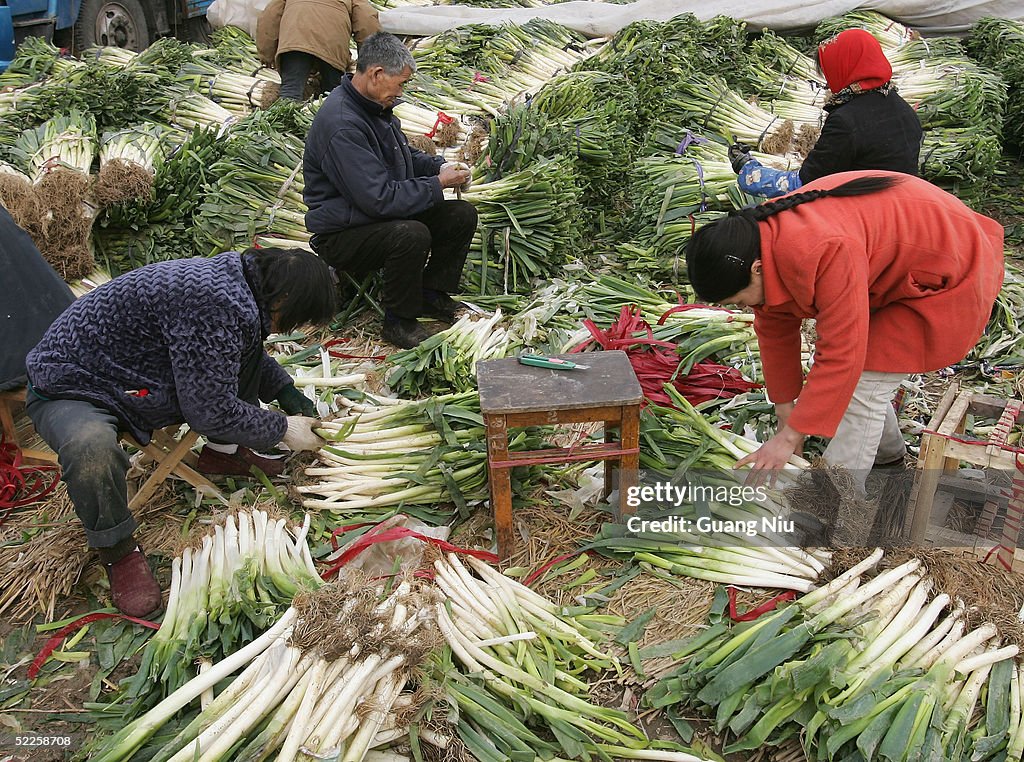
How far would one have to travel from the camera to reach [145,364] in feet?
9.07

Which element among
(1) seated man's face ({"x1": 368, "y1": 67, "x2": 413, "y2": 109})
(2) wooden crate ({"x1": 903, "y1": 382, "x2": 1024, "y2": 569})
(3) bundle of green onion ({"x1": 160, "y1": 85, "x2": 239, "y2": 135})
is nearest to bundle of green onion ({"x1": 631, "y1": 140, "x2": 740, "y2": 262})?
(1) seated man's face ({"x1": 368, "y1": 67, "x2": 413, "y2": 109})

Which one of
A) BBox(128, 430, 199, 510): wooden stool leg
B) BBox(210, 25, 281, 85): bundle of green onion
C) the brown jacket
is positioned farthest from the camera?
BBox(210, 25, 281, 85): bundle of green onion

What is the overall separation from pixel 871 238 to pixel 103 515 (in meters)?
2.50

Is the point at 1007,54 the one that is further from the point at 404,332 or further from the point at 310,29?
the point at 404,332

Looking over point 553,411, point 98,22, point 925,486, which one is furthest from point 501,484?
point 98,22

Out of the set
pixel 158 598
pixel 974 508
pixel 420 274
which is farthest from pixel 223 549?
pixel 974 508

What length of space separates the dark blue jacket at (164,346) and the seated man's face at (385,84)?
164 cm

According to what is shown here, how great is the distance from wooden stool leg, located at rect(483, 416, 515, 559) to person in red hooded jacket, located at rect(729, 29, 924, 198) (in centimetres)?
218

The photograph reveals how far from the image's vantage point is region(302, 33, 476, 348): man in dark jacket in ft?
13.3

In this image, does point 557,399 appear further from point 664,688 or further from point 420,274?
point 420,274

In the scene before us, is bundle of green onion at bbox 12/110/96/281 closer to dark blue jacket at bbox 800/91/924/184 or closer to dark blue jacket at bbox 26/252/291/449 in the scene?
dark blue jacket at bbox 26/252/291/449

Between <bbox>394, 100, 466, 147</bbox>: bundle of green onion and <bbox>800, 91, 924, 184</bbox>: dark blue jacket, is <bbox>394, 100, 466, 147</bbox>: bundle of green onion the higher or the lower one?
the lower one

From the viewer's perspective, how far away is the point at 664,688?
2.33 meters

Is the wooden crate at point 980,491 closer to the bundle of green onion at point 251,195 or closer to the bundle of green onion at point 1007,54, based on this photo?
the bundle of green onion at point 251,195
